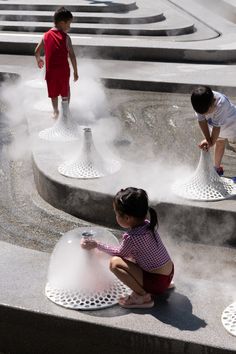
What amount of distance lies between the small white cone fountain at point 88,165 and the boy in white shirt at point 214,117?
3.32ft

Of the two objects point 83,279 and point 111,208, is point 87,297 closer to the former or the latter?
point 83,279

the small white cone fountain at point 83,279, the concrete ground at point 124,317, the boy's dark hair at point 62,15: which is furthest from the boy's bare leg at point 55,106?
the small white cone fountain at point 83,279

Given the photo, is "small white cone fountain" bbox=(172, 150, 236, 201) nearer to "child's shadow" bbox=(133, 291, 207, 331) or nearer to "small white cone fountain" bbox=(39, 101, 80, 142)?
"child's shadow" bbox=(133, 291, 207, 331)

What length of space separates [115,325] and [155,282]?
1.20 feet

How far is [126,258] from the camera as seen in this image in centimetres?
388

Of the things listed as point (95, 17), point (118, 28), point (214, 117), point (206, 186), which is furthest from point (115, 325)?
point (95, 17)

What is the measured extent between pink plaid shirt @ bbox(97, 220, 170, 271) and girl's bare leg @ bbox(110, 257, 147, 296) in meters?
0.04

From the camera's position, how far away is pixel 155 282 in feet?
12.8

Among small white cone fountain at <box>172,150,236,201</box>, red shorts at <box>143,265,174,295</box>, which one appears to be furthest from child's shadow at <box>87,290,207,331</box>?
small white cone fountain at <box>172,150,236,201</box>

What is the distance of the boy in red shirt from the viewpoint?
8172 millimetres

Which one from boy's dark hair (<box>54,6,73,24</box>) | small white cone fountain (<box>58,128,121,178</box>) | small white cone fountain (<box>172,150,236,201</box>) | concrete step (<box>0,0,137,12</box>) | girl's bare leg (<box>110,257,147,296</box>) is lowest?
concrete step (<box>0,0,137,12</box>)

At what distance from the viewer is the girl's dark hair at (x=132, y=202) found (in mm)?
3639

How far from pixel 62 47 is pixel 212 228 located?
385 cm

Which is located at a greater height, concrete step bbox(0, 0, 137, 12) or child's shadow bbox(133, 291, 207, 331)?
child's shadow bbox(133, 291, 207, 331)
